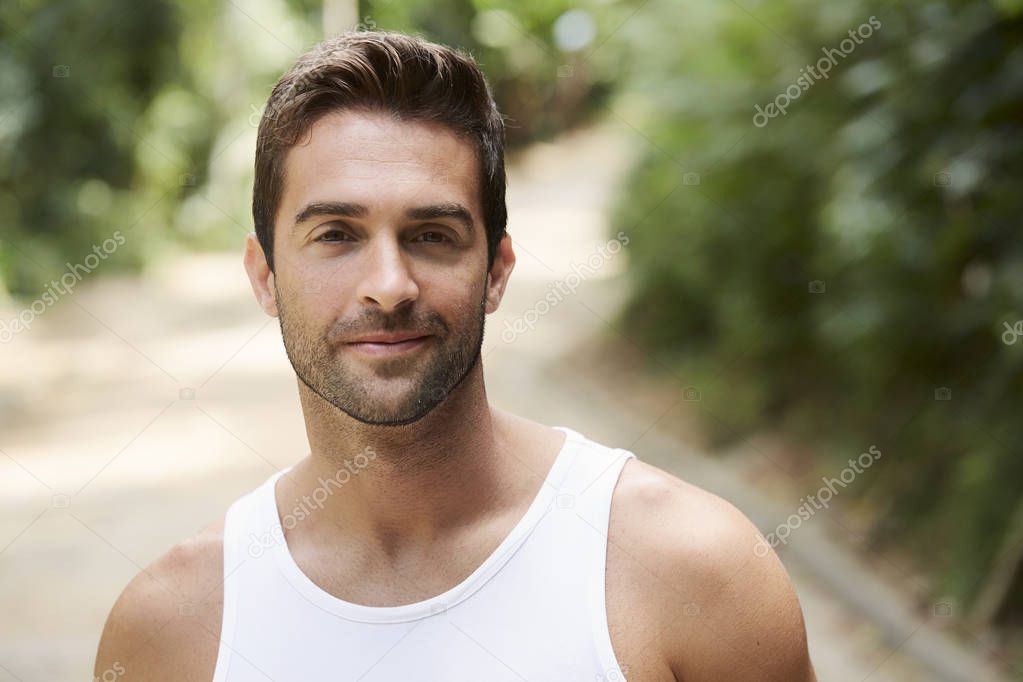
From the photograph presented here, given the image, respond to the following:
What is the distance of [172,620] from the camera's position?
7.41 feet

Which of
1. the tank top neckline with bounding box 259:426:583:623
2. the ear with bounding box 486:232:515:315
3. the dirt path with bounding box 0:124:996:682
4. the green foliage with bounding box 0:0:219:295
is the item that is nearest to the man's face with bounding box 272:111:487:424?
the ear with bounding box 486:232:515:315

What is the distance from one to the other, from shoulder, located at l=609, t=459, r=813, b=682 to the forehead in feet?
2.17

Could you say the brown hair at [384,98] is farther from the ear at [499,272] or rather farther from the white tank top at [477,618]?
the white tank top at [477,618]

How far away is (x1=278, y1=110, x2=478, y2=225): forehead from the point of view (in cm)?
211

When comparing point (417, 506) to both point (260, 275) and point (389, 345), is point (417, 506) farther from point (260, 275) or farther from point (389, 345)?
point (260, 275)

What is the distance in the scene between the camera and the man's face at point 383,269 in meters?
2.07

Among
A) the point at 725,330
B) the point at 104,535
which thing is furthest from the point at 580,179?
the point at 104,535

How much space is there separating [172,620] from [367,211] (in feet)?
2.86

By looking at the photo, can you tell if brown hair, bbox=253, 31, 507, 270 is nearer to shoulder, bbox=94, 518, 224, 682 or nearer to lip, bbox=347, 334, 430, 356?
lip, bbox=347, 334, 430, 356

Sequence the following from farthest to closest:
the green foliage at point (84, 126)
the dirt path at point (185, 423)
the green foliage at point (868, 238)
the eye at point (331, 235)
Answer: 1. the green foliage at point (84, 126)
2. the dirt path at point (185, 423)
3. the green foliage at point (868, 238)
4. the eye at point (331, 235)

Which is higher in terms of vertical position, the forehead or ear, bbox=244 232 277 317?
the forehead

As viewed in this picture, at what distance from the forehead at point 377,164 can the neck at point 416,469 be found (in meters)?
0.35

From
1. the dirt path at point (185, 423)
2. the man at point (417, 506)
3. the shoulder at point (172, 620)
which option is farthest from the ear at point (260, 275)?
the dirt path at point (185, 423)

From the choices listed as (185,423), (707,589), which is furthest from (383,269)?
(185,423)
